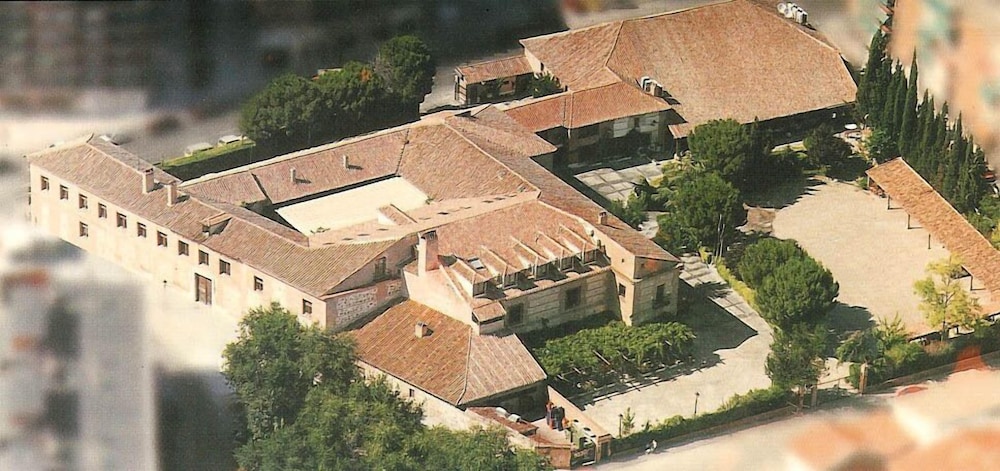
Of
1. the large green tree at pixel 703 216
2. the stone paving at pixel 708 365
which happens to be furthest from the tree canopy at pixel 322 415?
the large green tree at pixel 703 216

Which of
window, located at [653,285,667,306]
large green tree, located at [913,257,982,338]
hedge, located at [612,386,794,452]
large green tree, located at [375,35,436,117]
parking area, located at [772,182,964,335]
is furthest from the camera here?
large green tree, located at [375,35,436,117]

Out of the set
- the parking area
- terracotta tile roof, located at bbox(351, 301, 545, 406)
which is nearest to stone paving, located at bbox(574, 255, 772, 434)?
terracotta tile roof, located at bbox(351, 301, 545, 406)

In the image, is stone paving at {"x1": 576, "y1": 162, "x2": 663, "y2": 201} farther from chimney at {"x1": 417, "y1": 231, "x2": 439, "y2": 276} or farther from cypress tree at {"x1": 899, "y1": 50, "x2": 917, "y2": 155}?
chimney at {"x1": 417, "y1": 231, "x2": 439, "y2": 276}

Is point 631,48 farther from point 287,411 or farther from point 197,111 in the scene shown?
point 287,411

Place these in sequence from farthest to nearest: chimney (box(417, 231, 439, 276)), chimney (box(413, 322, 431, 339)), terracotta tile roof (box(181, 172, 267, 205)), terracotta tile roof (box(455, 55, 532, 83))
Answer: terracotta tile roof (box(455, 55, 532, 83)) < terracotta tile roof (box(181, 172, 267, 205)) < chimney (box(417, 231, 439, 276)) < chimney (box(413, 322, 431, 339))

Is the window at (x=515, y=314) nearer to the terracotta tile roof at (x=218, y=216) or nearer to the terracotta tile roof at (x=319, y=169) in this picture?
the terracotta tile roof at (x=218, y=216)

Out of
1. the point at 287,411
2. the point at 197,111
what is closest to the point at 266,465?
the point at 287,411
